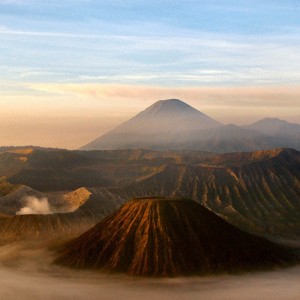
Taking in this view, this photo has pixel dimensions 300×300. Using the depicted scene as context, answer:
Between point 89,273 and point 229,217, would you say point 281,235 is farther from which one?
point 89,273

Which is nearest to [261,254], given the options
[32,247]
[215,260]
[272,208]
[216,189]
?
[215,260]

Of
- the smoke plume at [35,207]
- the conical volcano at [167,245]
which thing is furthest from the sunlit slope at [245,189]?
the conical volcano at [167,245]

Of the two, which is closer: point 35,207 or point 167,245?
point 167,245

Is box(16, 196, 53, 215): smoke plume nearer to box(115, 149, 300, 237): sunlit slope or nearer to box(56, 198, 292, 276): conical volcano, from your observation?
box(115, 149, 300, 237): sunlit slope

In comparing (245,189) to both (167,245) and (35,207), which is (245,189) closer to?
(35,207)

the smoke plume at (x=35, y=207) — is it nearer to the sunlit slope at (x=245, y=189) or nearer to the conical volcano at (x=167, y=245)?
the sunlit slope at (x=245, y=189)

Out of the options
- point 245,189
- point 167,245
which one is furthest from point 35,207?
point 245,189
